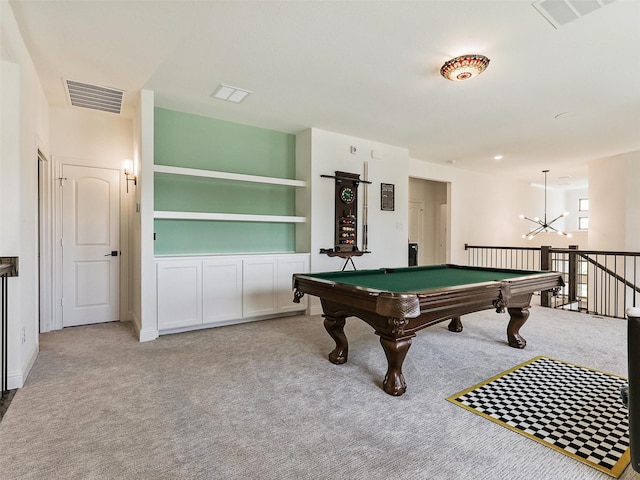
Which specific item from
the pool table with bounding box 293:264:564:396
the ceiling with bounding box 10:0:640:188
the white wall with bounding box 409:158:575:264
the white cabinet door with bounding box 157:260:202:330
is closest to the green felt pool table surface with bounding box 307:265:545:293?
the pool table with bounding box 293:264:564:396

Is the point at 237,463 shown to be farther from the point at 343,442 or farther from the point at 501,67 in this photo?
the point at 501,67

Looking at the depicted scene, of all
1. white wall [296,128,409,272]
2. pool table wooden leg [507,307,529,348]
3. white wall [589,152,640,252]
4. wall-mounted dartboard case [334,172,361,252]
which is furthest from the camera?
white wall [589,152,640,252]

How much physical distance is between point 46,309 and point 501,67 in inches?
218

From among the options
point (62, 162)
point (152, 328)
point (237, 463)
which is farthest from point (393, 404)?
point (62, 162)

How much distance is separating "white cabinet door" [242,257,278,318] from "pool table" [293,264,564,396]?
1496mm

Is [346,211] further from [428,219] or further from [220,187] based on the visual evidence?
[428,219]

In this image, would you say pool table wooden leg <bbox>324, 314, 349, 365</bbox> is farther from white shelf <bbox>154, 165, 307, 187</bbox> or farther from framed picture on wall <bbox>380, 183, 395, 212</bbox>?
framed picture on wall <bbox>380, 183, 395, 212</bbox>

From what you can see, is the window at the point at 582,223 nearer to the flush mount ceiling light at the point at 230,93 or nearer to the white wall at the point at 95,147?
the flush mount ceiling light at the point at 230,93

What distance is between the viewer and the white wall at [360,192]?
4965 mm

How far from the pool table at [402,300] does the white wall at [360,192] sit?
166 cm

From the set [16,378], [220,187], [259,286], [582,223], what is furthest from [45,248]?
[582,223]

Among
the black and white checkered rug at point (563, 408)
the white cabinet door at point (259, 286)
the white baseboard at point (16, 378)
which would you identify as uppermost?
the white cabinet door at point (259, 286)

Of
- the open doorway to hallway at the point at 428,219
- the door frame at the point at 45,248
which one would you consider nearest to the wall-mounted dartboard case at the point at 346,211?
the open doorway to hallway at the point at 428,219

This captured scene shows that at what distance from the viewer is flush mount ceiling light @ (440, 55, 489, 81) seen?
2.82m
